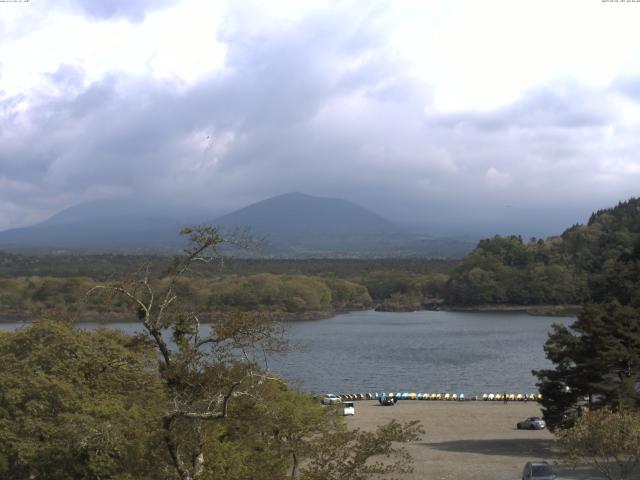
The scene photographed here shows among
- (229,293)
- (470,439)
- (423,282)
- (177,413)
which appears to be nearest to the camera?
(177,413)

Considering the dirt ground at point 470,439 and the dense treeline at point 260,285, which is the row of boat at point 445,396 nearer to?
the dirt ground at point 470,439

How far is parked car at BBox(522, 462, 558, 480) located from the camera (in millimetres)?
15905

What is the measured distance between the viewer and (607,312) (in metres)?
22.5

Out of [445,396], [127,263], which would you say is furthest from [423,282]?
[445,396]

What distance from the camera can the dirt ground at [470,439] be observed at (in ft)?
64.0

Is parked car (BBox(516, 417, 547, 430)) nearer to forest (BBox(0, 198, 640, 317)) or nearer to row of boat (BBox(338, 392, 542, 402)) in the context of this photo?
row of boat (BBox(338, 392, 542, 402))

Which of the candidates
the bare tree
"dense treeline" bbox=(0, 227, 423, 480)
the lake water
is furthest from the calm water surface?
the bare tree

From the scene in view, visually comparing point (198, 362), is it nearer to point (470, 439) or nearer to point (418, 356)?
point (470, 439)

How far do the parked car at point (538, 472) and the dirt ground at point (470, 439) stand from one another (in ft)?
4.76

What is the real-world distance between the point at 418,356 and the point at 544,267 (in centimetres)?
5647

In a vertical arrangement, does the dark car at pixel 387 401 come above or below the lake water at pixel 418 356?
above

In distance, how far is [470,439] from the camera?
25547mm

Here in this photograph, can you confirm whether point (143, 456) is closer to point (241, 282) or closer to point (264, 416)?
point (264, 416)

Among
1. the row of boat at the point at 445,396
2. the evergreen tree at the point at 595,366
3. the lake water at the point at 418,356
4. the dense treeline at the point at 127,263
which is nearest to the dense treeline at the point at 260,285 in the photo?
the dense treeline at the point at 127,263
